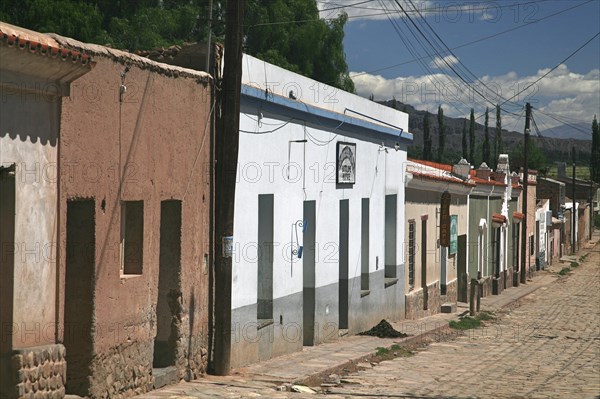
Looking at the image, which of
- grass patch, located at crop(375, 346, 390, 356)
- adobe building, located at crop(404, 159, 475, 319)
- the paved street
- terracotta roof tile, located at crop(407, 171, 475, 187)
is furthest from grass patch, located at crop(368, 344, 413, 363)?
terracotta roof tile, located at crop(407, 171, 475, 187)

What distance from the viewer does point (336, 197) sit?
1831 cm

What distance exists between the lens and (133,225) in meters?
11.1

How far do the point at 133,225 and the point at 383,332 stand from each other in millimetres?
9774

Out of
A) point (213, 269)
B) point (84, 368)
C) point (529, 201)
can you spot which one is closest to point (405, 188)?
point (213, 269)

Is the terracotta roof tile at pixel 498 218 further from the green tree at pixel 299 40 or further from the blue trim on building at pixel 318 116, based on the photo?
the blue trim on building at pixel 318 116

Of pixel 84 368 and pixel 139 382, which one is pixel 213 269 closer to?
pixel 139 382

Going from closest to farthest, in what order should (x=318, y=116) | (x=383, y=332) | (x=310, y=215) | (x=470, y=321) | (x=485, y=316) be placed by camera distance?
(x=318, y=116) → (x=310, y=215) → (x=383, y=332) → (x=470, y=321) → (x=485, y=316)

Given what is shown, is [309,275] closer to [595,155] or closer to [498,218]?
[498,218]

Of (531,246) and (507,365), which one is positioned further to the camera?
(531,246)

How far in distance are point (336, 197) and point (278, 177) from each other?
11.2 ft

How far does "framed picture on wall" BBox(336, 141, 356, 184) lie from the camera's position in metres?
18.2

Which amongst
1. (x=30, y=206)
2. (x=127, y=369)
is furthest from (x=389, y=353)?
(x=30, y=206)

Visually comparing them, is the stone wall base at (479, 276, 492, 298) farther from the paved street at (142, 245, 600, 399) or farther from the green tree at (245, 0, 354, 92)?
the green tree at (245, 0, 354, 92)

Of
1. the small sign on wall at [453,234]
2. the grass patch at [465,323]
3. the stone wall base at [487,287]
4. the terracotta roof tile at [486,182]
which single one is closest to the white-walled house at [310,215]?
the grass patch at [465,323]
